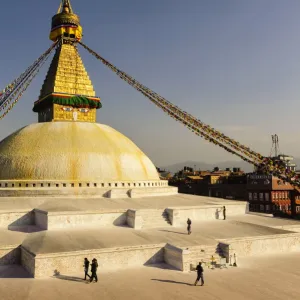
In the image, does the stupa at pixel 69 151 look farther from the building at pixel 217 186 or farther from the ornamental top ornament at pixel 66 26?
the building at pixel 217 186

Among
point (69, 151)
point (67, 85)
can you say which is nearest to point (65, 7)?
point (67, 85)

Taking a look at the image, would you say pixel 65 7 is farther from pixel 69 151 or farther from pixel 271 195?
pixel 271 195

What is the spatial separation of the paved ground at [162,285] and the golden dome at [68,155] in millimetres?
6850

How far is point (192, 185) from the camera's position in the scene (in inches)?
1823

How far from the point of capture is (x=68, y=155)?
16.7m

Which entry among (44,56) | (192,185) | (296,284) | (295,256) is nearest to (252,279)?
(296,284)

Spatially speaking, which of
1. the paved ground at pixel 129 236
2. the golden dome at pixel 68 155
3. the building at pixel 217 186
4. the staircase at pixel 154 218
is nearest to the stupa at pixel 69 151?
the golden dome at pixel 68 155

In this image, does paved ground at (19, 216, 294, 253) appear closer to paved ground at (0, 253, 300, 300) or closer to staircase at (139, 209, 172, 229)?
staircase at (139, 209, 172, 229)

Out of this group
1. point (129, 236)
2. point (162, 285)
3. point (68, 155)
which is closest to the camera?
point (162, 285)

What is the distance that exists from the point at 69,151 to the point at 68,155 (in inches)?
8.5

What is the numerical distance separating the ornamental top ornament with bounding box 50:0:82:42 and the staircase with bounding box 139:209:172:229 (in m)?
→ 12.6

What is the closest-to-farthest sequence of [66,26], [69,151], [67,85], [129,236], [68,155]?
[129,236], [68,155], [69,151], [67,85], [66,26]

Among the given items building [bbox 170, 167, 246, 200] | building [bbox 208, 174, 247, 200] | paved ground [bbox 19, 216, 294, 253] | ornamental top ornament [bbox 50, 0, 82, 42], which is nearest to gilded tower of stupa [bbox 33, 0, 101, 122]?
ornamental top ornament [bbox 50, 0, 82, 42]

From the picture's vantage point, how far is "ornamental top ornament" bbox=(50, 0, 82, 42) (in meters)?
21.3
